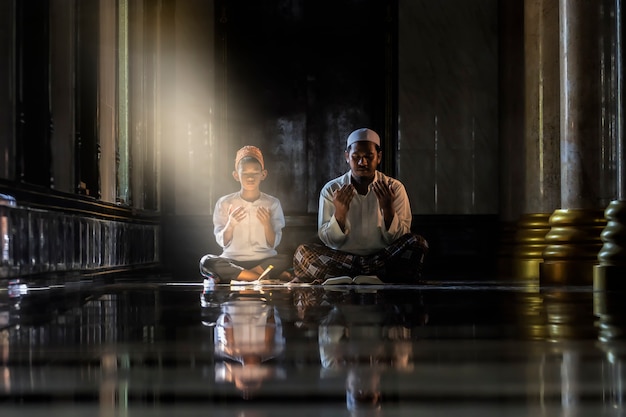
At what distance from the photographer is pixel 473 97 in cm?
899

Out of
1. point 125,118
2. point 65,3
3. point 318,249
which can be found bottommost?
point 318,249

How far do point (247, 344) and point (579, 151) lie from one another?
4.45 metres

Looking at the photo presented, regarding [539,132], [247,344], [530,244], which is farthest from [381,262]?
[247,344]

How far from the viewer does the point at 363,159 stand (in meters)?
6.32

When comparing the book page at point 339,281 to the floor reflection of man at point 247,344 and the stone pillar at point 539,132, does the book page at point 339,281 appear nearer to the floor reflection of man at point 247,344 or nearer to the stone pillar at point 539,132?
the stone pillar at point 539,132

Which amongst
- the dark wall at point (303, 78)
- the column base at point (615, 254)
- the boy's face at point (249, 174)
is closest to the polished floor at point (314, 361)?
the column base at point (615, 254)

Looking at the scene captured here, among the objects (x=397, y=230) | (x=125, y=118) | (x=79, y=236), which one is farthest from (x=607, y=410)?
(x=125, y=118)

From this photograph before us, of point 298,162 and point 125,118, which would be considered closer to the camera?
point 125,118

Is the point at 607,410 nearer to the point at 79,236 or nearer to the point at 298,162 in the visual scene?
the point at 79,236

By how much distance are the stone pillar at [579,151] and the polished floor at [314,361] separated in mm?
2578

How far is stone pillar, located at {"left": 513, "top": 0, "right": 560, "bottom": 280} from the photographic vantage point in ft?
24.9

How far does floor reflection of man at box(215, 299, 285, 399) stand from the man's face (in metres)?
3.00

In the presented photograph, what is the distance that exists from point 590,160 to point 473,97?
3123 millimetres

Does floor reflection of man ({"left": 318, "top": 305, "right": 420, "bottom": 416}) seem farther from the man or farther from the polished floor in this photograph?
the man
